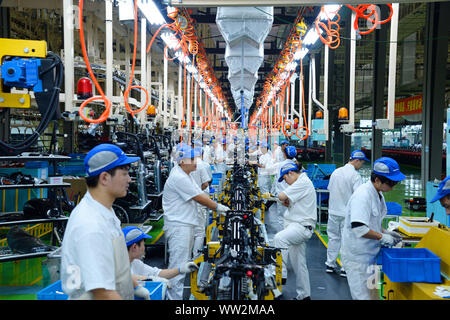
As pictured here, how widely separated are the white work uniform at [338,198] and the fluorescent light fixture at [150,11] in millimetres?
3327

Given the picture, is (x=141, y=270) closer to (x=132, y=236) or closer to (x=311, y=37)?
(x=132, y=236)

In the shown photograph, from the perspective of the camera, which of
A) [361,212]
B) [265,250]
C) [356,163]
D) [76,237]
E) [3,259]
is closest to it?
[76,237]

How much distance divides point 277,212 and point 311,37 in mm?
4344

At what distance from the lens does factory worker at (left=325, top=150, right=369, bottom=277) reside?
17.2 feet

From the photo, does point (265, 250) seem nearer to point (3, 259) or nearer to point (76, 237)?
point (76, 237)

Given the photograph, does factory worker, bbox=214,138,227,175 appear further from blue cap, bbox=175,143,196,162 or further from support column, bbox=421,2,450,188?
blue cap, bbox=175,143,196,162

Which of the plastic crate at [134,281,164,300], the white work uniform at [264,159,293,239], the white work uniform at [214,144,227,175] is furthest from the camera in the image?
the white work uniform at [214,144,227,175]

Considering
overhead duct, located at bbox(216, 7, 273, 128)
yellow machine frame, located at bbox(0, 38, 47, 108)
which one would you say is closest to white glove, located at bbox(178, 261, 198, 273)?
yellow machine frame, located at bbox(0, 38, 47, 108)

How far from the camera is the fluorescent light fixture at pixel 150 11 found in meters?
4.40

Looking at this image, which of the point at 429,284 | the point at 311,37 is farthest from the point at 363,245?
the point at 311,37

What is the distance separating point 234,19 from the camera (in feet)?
17.7

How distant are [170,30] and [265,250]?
4807mm

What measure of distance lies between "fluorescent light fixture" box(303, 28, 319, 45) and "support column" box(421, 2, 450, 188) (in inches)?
234
